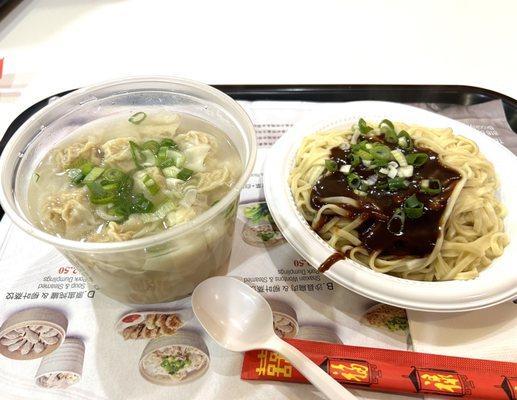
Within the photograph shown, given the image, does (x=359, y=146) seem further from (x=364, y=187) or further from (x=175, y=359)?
(x=175, y=359)

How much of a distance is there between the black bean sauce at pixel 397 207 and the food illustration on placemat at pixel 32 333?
112 centimetres

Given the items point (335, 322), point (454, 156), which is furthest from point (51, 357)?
point (454, 156)

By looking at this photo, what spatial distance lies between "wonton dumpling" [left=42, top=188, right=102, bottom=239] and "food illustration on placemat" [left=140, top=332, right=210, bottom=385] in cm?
48

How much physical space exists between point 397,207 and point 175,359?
40.0 inches

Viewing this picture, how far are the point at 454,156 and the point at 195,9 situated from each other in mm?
2633

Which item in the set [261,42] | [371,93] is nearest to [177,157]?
[371,93]

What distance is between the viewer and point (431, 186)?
64.9 inches

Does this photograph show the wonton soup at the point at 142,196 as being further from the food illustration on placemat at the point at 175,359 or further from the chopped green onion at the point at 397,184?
the chopped green onion at the point at 397,184

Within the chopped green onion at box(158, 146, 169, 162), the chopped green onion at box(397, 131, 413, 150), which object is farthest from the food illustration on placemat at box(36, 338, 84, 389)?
the chopped green onion at box(397, 131, 413, 150)

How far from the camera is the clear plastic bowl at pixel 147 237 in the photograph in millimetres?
1198

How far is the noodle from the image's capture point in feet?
5.19

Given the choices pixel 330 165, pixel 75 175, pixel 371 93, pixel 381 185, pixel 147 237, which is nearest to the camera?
pixel 147 237

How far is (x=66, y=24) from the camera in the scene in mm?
3242

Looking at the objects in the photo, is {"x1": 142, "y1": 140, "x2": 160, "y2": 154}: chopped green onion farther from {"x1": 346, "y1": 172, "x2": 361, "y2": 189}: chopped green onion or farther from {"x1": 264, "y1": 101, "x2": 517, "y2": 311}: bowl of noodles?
{"x1": 346, "y1": 172, "x2": 361, "y2": 189}: chopped green onion
